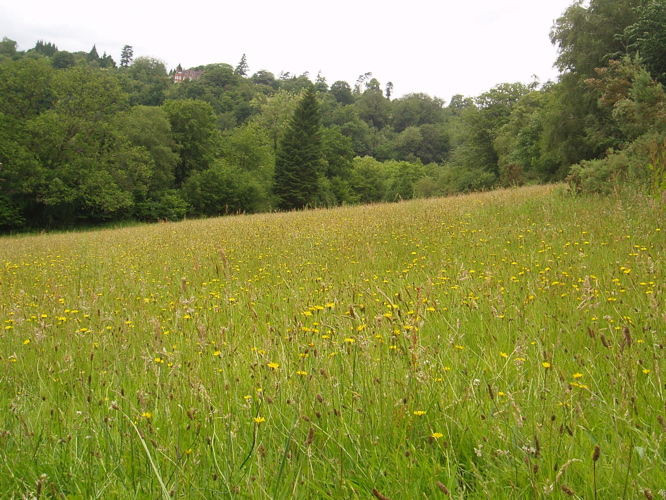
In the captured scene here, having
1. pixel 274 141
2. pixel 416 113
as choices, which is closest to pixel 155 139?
pixel 274 141

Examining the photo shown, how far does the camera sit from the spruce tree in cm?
4584

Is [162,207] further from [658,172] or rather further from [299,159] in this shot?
[658,172]

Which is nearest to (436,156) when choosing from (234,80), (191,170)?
(234,80)

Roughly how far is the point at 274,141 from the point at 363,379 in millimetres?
65166

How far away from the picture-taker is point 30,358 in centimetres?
301

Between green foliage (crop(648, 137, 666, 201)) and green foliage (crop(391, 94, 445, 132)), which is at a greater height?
green foliage (crop(391, 94, 445, 132))

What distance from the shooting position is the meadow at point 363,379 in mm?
1519

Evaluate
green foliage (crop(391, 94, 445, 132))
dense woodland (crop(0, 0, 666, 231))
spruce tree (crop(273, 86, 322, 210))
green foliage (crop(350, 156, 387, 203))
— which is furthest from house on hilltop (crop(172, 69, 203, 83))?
spruce tree (crop(273, 86, 322, 210))

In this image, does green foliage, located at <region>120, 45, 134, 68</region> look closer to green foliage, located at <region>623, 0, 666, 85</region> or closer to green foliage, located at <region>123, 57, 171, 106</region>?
green foliage, located at <region>123, 57, 171, 106</region>

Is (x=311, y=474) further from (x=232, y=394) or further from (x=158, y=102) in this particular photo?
(x=158, y=102)

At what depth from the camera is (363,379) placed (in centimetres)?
204

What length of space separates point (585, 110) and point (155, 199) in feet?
110

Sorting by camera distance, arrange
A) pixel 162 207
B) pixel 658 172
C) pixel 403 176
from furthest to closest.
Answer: pixel 403 176 → pixel 162 207 → pixel 658 172

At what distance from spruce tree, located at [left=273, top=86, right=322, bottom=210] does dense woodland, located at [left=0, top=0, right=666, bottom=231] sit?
135mm
